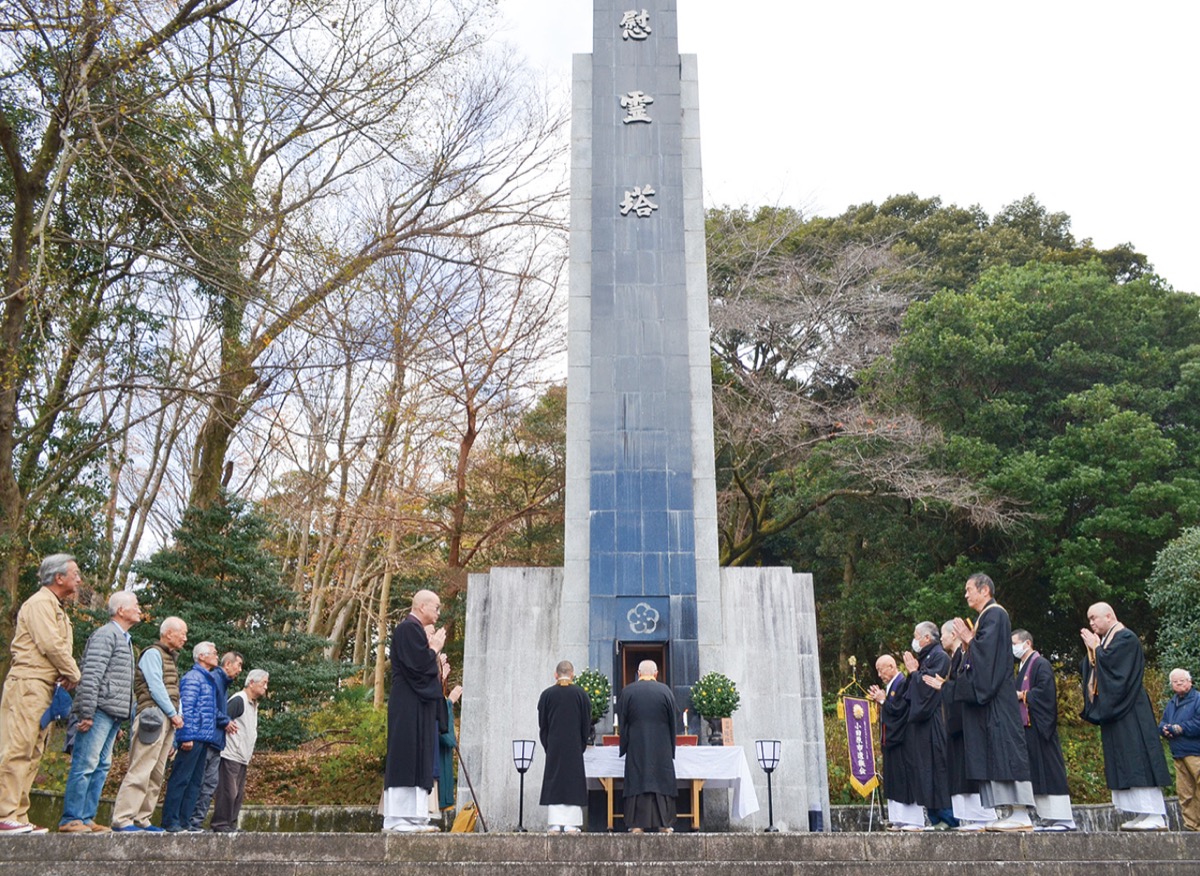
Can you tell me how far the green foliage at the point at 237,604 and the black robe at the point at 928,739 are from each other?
28.4 feet

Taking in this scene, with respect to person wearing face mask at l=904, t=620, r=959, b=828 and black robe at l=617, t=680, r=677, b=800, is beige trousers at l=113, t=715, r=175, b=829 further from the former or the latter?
person wearing face mask at l=904, t=620, r=959, b=828

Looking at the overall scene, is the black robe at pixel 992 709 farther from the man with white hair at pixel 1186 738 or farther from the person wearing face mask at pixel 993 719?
the man with white hair at pixel 1186 738

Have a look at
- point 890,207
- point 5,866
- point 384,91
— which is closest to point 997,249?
point 890,207

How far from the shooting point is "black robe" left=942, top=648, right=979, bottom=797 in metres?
7.03

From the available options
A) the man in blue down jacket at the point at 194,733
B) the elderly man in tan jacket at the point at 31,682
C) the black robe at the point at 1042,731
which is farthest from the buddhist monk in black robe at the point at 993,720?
the elderly man in tan jacket at the point at 31,682

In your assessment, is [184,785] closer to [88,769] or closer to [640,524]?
[88,769]

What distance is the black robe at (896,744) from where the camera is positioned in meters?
8.12

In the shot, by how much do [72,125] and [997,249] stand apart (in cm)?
2035

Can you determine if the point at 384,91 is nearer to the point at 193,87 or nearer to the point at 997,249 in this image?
the point at 193,87

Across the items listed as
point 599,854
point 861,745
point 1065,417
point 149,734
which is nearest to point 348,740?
point 861,745

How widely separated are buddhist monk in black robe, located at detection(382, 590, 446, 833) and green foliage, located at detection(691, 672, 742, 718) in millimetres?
3510

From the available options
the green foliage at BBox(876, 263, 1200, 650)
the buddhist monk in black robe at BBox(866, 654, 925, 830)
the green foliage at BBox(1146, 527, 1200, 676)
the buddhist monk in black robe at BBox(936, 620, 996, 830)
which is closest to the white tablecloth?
the buddhist monk in black robe at BBox(866, 654, 925, 830)

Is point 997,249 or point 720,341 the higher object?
point 997,249

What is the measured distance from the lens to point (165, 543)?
2097cm
